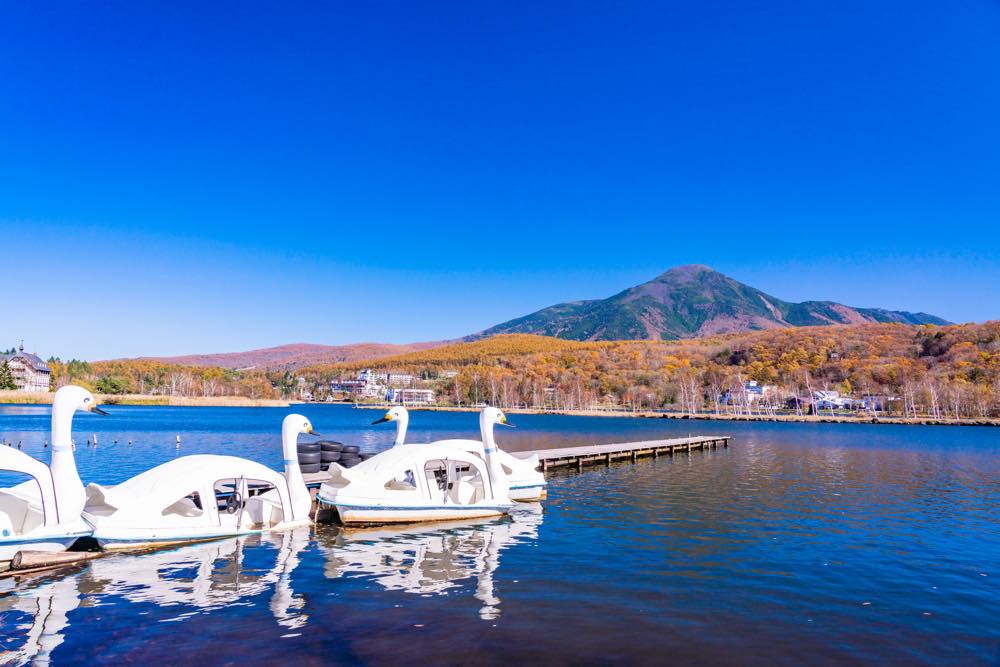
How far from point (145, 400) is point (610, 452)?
141m

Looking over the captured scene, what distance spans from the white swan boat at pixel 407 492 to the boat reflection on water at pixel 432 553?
0.35 m

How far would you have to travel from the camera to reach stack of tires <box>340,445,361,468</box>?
80.4 feet

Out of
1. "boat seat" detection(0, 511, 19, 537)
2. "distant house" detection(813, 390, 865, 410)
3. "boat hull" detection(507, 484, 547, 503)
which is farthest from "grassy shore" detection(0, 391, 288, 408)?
"distant house" detection(813, 390, 865, 410)

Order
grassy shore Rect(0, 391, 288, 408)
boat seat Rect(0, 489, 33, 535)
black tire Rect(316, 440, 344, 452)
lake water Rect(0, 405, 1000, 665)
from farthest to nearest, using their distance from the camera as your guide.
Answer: grassy shore Rect(0, 391, 288, 408) → black tire Rect(316, 440, 344, 452) → boat seat Rect(0, 489, 33, 535) → lake water Rect(0, 405, 1000, 665)

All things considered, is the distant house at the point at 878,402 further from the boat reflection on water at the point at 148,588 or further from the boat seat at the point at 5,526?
the boat seat at the point at 5,526

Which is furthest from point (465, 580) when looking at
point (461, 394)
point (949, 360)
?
point (461, 394)

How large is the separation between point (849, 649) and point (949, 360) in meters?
154

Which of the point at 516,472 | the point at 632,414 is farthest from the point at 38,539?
the point at 632,414

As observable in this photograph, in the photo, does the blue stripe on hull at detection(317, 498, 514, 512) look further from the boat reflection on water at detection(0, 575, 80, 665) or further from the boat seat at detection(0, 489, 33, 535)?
the boat seat at detection(0, 489, 33, 535)

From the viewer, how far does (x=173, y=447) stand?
46031 millimetres

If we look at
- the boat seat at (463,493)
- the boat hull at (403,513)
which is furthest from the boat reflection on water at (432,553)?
the boat seat at (463,493)

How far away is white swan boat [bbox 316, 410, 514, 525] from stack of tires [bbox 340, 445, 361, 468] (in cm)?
608

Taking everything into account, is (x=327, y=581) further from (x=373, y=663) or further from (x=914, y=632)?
(x=914, y=632)

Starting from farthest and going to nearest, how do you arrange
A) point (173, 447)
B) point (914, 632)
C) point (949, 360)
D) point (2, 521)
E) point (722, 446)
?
point (949, 360)
point (722, 446)
point (173, 447)
point (2, 521)
point (914, 632)
